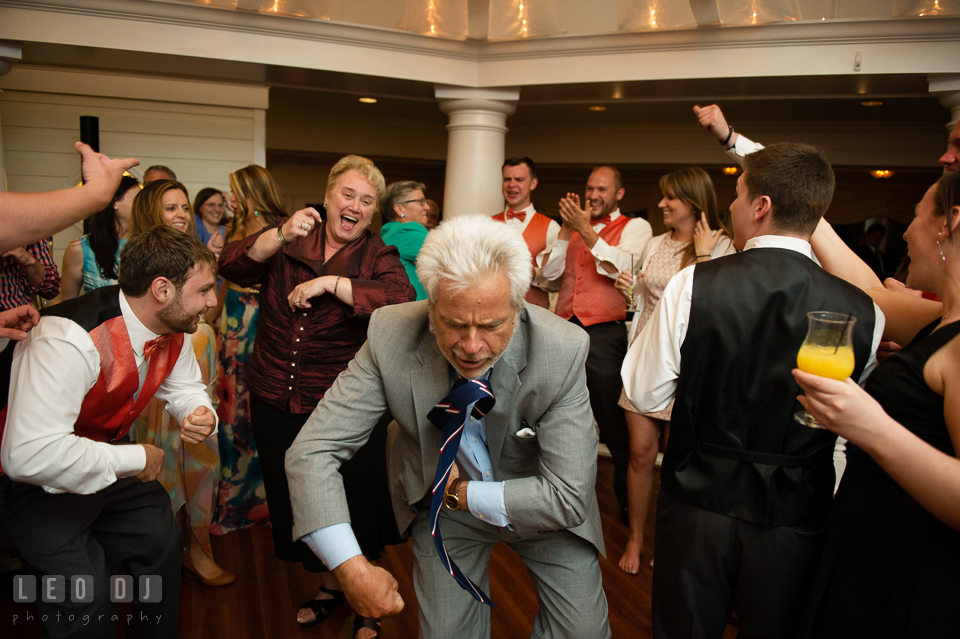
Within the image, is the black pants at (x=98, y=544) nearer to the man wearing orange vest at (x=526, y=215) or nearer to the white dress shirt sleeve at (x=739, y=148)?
the white dress shirt sleeve at (x=739, y=148)

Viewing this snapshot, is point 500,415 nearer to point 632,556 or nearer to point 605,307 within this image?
point 632,556

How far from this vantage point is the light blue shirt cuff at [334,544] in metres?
1.40

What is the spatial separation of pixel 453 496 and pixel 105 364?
1058 millimetres

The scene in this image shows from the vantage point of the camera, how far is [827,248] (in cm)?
194

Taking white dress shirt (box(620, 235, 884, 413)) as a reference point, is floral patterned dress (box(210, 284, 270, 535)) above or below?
below

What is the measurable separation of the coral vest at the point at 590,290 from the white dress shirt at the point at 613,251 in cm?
4

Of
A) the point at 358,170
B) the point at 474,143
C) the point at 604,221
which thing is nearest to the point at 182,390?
the point at 358,170

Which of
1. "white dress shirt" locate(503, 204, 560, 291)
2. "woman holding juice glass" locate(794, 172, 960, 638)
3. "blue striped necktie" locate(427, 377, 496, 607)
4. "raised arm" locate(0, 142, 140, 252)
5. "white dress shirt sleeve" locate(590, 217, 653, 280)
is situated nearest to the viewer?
"woman holding juice glass" locate(794, 172, 960, 638)

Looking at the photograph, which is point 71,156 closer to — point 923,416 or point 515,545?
point 515,545

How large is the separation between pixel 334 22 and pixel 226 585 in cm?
356

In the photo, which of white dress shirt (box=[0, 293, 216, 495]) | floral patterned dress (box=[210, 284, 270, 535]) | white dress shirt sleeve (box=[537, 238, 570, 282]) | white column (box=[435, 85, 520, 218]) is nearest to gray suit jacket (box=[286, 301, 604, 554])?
white dress shirt (box=[0, 293, 216, 495])

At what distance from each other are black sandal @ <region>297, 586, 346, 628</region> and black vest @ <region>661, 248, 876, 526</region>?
1.59 meters

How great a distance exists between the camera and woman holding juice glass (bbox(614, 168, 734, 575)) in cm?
300

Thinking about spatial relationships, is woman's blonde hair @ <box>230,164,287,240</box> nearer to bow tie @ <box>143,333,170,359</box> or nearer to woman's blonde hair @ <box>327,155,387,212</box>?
woman's blonde hair @ <box>327,155,387,212</box>
